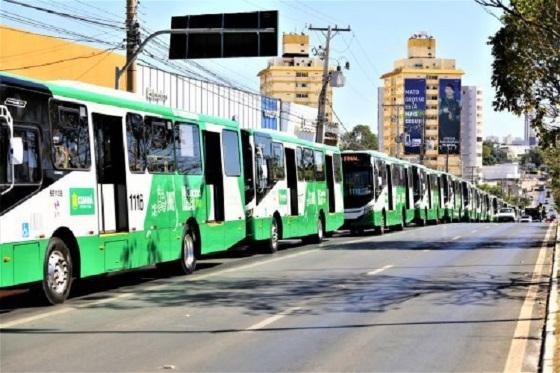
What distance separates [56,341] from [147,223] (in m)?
5.73

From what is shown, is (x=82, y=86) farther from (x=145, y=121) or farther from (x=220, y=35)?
(x=220, y=35)

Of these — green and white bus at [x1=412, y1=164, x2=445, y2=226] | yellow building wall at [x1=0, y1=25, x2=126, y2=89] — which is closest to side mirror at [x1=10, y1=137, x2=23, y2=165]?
yellow building wall at [x1=0, y1=25, x2=126, y2=89]

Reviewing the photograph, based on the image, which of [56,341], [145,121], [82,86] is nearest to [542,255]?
[145,121]

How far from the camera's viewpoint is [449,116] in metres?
102

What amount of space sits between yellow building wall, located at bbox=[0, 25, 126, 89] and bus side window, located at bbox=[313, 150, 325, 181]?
730cm

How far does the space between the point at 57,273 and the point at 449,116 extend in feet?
305

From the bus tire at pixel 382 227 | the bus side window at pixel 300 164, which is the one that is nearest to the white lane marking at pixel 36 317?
the bus side window at pixel 300 164

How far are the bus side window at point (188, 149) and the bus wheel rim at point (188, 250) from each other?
1369 millimetres

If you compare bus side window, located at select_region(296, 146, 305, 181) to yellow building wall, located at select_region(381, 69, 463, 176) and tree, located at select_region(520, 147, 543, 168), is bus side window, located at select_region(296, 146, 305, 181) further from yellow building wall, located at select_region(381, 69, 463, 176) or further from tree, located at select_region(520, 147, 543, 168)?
yellow building wall, located at select_region(381, 69, 463, 176)

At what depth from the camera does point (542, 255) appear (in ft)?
72.9

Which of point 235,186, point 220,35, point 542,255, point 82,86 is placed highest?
point 220,35

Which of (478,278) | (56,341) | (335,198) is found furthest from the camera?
(335,198)

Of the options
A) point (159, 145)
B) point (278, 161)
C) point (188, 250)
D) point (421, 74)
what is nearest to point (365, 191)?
point (278, 161)

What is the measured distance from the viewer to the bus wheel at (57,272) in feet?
39.2
